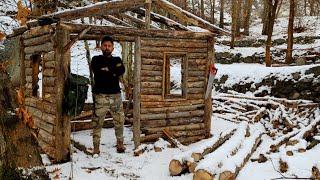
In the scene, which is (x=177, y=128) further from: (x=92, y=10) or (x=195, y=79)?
(x=92, y=10)

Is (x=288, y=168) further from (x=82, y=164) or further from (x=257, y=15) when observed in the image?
(x=257, y=15)

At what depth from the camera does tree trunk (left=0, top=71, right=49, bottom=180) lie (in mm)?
3729

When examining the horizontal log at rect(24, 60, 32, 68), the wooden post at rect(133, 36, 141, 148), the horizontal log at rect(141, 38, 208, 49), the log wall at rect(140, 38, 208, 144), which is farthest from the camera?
the horizontal log at rect(24, 60, 32, 68)

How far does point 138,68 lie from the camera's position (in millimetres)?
7934

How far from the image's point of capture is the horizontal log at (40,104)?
6895 mm

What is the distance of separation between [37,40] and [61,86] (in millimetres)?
1669

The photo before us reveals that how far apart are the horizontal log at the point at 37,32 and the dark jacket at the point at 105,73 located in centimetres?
115

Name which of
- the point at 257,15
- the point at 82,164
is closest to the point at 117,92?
the point at 82,164

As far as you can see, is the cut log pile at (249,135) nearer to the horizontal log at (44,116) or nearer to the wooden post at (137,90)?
the wooden post at (137,90)

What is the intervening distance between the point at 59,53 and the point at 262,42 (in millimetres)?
17205

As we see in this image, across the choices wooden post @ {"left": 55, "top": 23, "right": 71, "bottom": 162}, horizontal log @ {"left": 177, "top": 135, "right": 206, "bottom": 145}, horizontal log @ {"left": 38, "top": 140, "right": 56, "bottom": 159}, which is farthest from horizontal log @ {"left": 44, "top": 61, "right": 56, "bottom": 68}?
horizontal log @ {"left": 177, "top": 135, "right": 206, "bottom": 145}

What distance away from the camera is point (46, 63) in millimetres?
7207

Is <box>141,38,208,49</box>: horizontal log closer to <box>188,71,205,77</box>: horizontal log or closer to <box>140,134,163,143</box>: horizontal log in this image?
<box>188,71,205,77</box>: horizontal log

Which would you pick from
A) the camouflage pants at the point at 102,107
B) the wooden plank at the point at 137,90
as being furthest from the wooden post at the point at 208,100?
the camouflage pants at the point at 102,107
